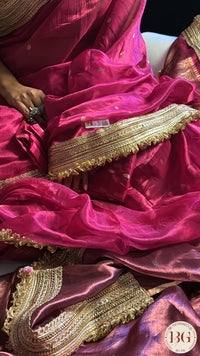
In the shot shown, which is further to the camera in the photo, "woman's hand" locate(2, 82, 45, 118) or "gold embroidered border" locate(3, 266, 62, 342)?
"woman's hand" locate(2, 82, 45, 118)

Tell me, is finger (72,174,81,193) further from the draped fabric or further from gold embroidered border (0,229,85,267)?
gold embroidered border (0,229,85,267)

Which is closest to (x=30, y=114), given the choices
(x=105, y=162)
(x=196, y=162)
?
(x=105, y=162)

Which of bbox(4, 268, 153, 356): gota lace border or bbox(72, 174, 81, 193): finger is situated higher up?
bbox(72, 174, 81, 193): finger

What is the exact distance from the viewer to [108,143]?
2.75 feet

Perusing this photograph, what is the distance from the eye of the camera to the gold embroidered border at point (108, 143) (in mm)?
831

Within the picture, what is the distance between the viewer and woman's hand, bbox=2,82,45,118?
976 millimetres

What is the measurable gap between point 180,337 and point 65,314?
18cm

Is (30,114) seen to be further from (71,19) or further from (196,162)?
(196,162)

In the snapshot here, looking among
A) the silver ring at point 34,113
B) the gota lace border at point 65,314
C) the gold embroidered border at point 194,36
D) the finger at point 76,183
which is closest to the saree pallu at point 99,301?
the gota lace border at point 65,314

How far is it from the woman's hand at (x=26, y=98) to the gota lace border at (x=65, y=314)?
0.39m

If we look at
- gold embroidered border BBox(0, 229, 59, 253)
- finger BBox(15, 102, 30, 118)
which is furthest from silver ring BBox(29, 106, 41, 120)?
gold embroidered border BBox(0, 229, 59, 253)

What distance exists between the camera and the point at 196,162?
885 mm

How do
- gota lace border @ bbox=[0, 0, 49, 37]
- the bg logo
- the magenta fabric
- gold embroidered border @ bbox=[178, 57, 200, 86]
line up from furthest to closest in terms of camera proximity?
gold embroidered border @ bbox=[178, 57, 200, 86] → gota lace border @ bbox=[0, 0, 49, 37] → the magenta fabric → the bg logo

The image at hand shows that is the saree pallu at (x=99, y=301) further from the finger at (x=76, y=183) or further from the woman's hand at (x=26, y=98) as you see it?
the woman's hand at (x=26, y=98)
